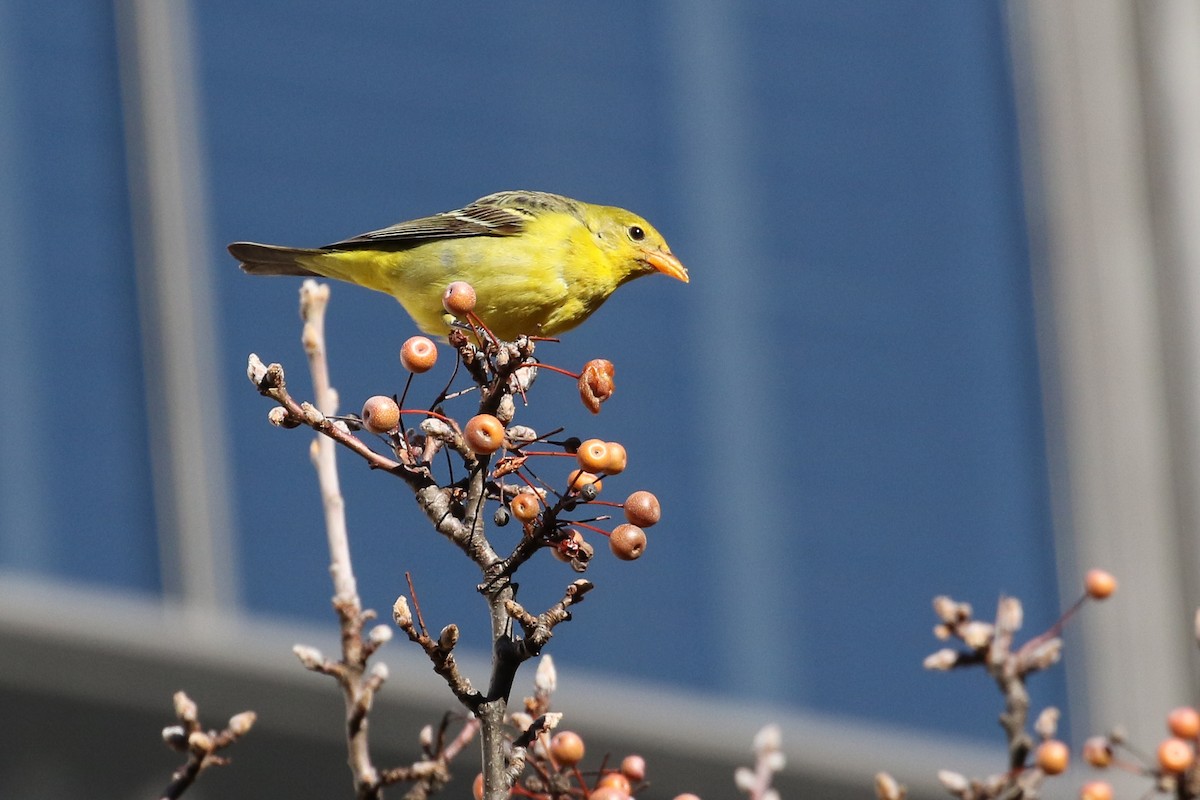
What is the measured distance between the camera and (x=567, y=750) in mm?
2180

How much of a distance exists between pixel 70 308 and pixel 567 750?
533 cm

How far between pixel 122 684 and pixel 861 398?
4.32m

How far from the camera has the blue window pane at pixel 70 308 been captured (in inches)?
270

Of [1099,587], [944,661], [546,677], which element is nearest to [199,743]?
[546,677]

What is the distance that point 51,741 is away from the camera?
594 centimetres

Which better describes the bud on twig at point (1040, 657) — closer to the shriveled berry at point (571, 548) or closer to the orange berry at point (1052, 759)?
the orange berry at point (1052, 759)

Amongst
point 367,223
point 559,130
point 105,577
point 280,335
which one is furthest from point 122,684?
point 559,130

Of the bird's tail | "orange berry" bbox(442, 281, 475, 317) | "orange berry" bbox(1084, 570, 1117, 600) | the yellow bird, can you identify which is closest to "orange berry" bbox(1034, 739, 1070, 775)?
"orange berry" bbox(1084, 570, 1117, 600)

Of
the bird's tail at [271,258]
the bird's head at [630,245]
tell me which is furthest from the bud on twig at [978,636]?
the bird's tail at [271,258]

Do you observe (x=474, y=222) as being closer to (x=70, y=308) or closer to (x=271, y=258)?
(x=271, y=258)

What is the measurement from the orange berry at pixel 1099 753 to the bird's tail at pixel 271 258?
257 cm

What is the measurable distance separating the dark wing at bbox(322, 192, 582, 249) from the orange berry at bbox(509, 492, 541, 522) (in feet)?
7.18

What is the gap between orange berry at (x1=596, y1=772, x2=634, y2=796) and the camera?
2.20 m

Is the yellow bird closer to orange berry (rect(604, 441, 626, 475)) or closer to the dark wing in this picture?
the dark wing
